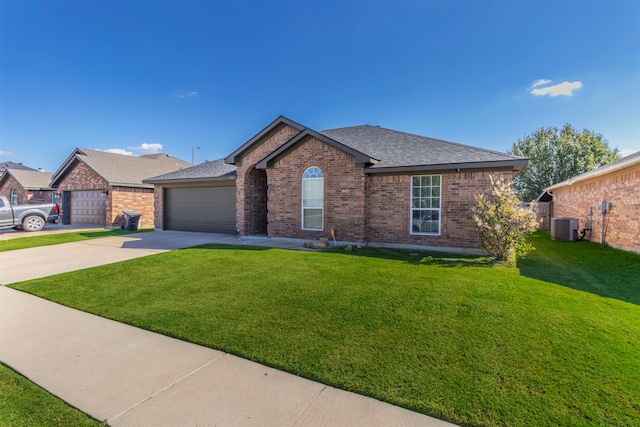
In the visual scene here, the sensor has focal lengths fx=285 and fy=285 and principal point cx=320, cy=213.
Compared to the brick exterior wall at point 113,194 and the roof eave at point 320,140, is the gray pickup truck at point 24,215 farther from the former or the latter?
the roof eave at point 320,140

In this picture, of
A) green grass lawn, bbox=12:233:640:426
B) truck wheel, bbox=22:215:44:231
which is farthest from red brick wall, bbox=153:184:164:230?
green grass lawn, bbox=12:233:640:426

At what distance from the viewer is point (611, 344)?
345 centimetres

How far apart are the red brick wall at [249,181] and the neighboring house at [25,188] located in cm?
1972

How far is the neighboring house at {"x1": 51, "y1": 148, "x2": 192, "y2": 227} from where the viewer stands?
17.6 meters

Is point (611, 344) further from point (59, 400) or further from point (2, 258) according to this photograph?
point (2, 258)

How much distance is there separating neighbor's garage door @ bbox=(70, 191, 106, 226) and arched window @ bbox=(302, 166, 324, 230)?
1483 cm

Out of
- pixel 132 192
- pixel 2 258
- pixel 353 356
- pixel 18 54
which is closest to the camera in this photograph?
pixel 353 356

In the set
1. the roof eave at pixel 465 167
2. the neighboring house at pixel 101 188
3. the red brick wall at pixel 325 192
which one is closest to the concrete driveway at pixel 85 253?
the red brick wall at pixel 325 192

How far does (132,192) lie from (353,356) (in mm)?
19987

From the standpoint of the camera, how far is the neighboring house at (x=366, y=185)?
9.09 m

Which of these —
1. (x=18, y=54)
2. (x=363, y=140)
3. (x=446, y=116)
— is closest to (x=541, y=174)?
(x=446, y=116)

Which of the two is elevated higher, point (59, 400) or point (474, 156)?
point (474, 156)

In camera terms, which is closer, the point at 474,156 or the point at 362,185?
the point at 474,156

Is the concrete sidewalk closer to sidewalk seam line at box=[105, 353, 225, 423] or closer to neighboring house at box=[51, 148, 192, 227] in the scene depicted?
sidewalk seam line at box=[105, 353, 225, 423]
